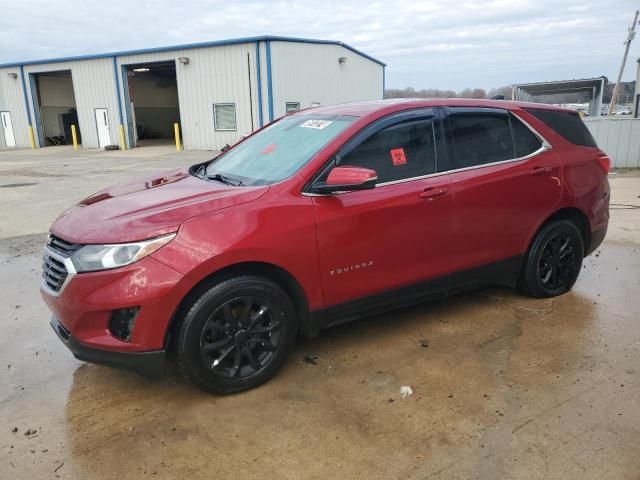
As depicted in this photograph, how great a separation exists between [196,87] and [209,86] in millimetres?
810

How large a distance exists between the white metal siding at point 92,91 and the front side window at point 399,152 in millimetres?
25956

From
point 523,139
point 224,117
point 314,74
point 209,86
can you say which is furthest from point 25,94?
point 523,139

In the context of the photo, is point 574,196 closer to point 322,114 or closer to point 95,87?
point 322,114

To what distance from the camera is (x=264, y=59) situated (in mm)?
21969

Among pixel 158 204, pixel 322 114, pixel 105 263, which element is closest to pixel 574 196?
pixel 322 114

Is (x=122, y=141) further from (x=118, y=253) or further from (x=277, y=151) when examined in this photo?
(x=118, y=253)

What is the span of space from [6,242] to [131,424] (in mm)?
5413

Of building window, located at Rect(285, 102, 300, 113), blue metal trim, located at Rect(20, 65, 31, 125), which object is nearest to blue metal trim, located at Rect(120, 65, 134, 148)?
blue metal trim, located at Rect(20, 65, 31, 125)

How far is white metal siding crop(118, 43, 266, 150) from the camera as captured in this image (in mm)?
22797

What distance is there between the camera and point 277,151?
384cm

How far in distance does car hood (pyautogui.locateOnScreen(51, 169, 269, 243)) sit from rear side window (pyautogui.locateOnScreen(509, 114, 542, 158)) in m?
2.27

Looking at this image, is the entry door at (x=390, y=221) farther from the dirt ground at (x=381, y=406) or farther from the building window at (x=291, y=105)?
the building window at (x=291, y=105)

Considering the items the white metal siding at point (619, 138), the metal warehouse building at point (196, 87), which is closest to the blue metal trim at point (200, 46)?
the metal warehouse building at point (196, 87)

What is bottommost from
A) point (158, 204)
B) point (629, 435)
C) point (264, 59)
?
point (629, 435)
